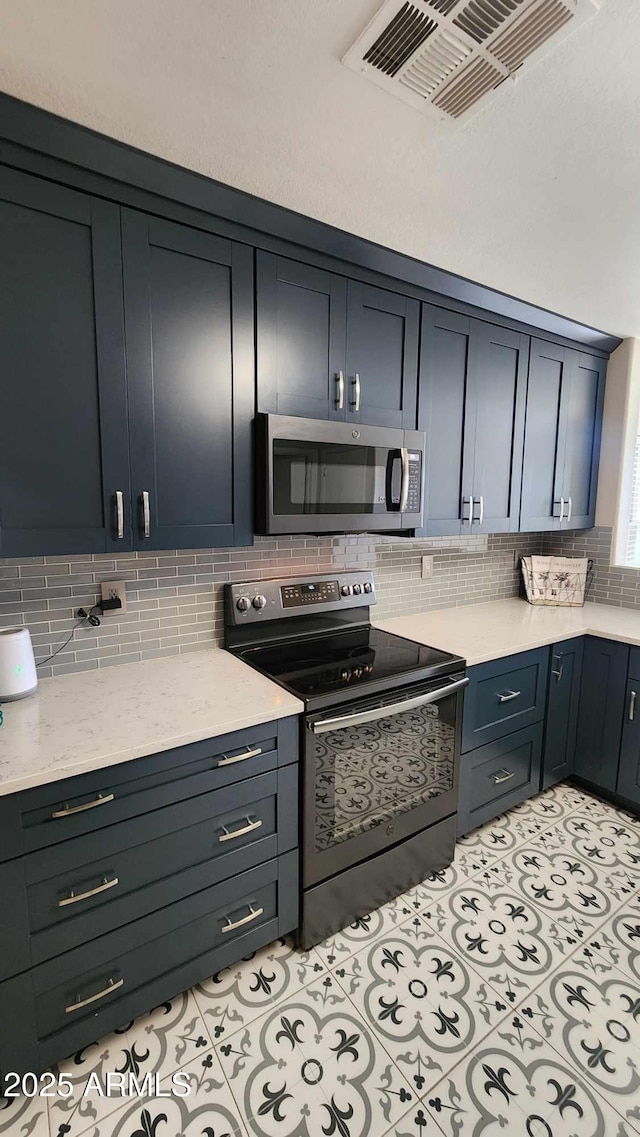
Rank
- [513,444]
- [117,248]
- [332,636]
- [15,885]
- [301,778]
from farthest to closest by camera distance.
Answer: [513,444], [332,636], [301,778], [117,248], [15,885]

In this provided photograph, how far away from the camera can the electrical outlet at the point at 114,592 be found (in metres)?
1.73

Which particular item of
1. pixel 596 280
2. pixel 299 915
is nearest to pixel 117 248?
pixel 596 280

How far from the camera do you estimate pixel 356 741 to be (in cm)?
167

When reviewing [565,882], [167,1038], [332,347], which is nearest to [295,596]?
[332,347]

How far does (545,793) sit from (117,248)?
3.02 m

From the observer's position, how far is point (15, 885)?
1.14 m

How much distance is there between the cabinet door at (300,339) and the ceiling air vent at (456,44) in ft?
2.17

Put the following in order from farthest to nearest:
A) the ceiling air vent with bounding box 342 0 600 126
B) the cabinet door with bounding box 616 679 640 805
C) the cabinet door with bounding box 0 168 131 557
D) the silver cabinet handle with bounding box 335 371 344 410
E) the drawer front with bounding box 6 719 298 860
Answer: the cabinet door with bounding box 616 679 640 805
the silver cabinet handle with bounding box 335 371 344 410
the cabinet door with bounding box 0 168 131 557
the drawer front with bounding box 6 719 298 860
the ceiling air vent with bounding box 342 0 600 126

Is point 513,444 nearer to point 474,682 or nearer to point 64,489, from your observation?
point 474,682

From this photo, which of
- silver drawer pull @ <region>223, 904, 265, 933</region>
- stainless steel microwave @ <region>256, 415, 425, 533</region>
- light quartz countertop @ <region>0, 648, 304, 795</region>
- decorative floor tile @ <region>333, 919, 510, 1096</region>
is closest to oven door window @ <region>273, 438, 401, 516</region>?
stainless steel microwave @ <region>256, 415, 425, 533</region>

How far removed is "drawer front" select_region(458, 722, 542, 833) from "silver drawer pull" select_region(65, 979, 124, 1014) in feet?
4.52

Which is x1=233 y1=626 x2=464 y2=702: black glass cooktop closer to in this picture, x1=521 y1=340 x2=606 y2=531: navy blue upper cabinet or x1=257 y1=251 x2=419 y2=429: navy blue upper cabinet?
x1=257 y1=251 x2=419 y2=429: navy blue upper cabinet

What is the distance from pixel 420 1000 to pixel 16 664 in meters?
1.60

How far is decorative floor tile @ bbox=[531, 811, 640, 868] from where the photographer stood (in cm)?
211
